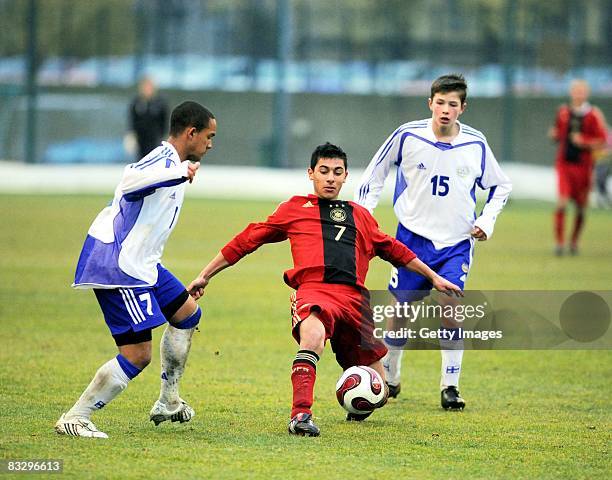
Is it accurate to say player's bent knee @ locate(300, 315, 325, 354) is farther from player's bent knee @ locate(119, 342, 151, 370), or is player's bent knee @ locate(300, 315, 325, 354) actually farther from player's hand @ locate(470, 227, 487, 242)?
player's hand @ locate(470, 227, 487, 242)

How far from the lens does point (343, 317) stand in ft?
22.4

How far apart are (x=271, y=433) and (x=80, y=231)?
1300 cm

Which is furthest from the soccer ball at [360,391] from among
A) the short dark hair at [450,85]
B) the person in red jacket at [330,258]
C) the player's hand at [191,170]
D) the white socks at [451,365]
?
the short dark hair at [450,85]

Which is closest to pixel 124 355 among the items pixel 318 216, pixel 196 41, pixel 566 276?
pixel 318 216

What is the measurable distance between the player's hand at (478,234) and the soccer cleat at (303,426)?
2.04 m

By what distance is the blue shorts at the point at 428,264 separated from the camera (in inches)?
314

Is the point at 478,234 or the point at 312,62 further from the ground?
the point at 312,62

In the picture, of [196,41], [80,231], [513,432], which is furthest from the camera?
[196,41]

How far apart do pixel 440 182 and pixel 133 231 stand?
2.48 metres

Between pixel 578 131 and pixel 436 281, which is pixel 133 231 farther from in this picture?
pixel 578 131

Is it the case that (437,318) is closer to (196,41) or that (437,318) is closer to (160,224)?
(160,224)

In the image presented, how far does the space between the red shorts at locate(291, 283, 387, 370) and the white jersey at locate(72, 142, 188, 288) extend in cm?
86

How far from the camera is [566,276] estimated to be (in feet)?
50.5

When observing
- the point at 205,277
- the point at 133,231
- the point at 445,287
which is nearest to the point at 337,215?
the point at 445,287
